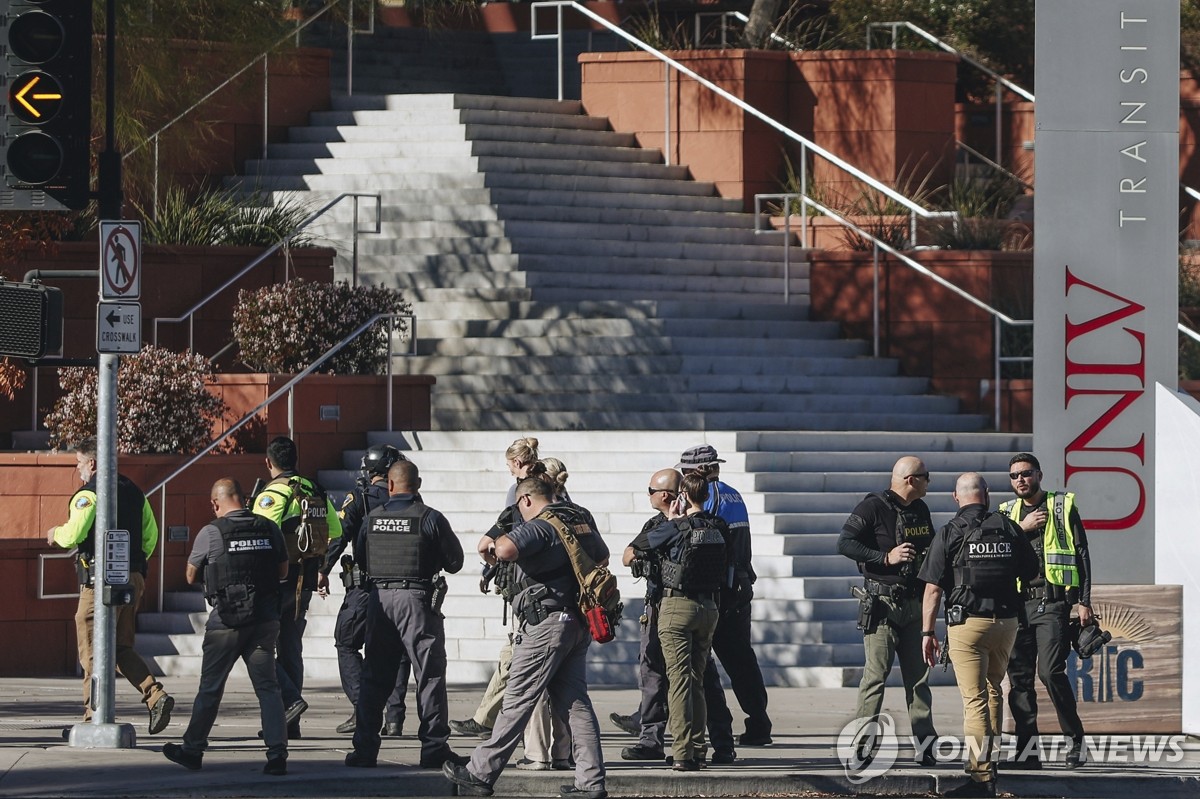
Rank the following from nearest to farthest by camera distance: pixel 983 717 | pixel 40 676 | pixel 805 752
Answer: pixel 983 717, pixel 805 752, pixel 40 676

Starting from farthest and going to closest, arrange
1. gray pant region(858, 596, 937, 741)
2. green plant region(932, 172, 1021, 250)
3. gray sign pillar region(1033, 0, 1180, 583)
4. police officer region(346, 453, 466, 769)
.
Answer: green plant region(932, 172, 1021, 250), gray sign pillar region(1033, 0, 1180, 583), gray pant region(858, 596, 937, 741), police officer region(346, 453, 466, 769)

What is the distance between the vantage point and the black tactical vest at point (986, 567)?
11875 mm

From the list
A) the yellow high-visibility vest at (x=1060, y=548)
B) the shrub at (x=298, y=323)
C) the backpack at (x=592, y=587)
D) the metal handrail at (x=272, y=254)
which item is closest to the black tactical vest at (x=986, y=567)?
the yellow high-visibility vest at (x=1060, y=548)

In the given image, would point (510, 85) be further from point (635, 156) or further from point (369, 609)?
point (369, 609)

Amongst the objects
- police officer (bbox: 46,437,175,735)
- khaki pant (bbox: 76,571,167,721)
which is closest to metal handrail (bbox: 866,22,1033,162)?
police officer (bbox: 46,437,175,735)

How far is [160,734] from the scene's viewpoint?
13.4 meters

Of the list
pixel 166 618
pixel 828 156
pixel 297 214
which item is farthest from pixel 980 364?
pixel 166 618

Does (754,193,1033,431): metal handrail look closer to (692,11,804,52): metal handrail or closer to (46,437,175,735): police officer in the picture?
(692,11,804,52): metal handrail

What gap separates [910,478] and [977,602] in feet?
3.12

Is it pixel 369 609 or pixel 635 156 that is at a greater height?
pixel 635 156

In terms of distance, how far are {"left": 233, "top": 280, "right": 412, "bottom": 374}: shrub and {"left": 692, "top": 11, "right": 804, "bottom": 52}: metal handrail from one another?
762 cm

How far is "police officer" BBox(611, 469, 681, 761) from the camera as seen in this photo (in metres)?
12.3

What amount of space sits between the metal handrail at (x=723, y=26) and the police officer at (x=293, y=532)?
13.0 m

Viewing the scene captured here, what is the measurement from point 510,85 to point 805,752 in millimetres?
16340
